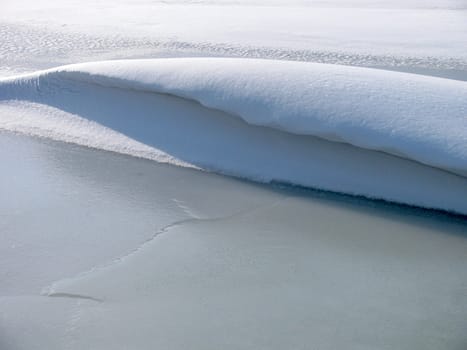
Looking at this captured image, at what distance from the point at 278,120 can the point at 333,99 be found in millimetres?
282

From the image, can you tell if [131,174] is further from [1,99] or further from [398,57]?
[398,57]

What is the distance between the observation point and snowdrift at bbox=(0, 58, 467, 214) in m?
3.08

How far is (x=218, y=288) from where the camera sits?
8.00ft

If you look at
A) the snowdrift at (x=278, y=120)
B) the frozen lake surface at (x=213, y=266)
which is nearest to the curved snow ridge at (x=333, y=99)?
the snowdrift at (x=278, y=120)

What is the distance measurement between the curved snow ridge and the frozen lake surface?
0.95 ft

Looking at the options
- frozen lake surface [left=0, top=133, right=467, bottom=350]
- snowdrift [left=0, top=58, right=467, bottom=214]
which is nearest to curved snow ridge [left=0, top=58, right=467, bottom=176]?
snowdrift [left=0, top=58, right=467, bottom=214]

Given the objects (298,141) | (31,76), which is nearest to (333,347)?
(298,141)

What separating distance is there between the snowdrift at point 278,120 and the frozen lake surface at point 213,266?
12cm

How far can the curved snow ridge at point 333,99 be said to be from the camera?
9.99ft

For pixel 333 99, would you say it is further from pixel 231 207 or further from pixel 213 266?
pixel 213 266

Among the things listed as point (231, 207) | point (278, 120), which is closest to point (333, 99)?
point (278, 120)

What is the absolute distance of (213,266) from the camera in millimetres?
2588

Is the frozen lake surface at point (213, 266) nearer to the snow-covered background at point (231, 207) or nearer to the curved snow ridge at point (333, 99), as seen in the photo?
the snow-covered background at point (231, 207)

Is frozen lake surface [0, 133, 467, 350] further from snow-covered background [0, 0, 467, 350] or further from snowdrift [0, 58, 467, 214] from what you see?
snowdrift [0, 58, 467, 214]
